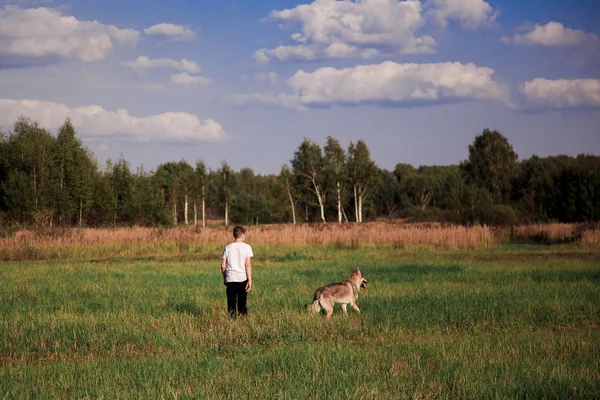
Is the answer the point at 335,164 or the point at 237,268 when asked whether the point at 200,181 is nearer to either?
the point at 335,164

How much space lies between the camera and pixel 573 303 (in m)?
14.3

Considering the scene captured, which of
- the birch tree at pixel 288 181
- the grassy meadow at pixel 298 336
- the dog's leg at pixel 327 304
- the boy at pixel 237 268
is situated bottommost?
the grassy meadow at pixel 298 336

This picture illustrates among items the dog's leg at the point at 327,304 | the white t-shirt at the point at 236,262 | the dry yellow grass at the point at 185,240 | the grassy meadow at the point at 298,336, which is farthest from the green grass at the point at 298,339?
the dry yellow grass at the point at 185,240

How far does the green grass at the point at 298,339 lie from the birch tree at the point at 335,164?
182 ft

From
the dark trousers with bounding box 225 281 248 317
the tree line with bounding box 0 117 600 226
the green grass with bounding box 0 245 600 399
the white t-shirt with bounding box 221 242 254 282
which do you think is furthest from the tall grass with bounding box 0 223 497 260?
the white t-shirt with bounding box 221 242 254 282

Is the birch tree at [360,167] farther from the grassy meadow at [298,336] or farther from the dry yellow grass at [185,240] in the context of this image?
the grassy meadow at [298,336]

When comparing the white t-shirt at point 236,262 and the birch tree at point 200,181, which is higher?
the birch tree at point 200,181

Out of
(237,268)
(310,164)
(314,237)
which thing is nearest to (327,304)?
(237,268)

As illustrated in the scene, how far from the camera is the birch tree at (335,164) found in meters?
76.0

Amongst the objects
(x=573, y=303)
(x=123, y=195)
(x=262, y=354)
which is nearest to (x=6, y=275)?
(x=262, y=354)

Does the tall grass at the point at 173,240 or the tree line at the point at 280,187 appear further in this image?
the tree line at the point at 280,187

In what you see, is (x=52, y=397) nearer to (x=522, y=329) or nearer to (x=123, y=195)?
(x=522, y=329)

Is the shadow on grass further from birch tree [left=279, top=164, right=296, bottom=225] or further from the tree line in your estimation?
birch tree [left=279, top=164, right=296, bottom=225]

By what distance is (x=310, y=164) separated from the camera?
251ft
